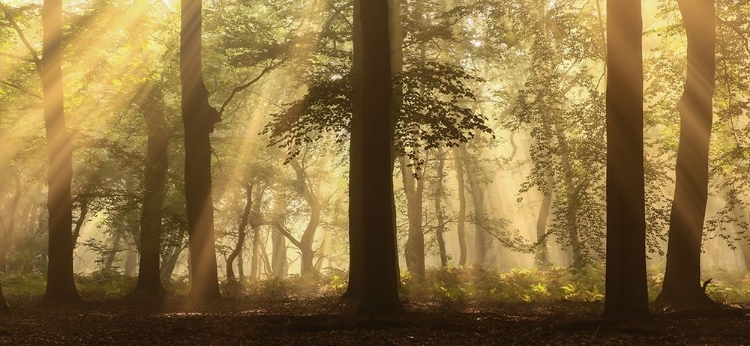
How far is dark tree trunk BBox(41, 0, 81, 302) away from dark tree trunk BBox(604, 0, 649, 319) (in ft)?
50.1

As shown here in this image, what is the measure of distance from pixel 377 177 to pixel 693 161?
8007 mm

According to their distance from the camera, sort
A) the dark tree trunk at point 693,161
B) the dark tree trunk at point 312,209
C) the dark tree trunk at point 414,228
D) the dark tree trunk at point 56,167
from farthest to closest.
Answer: the dark tree trunk at point 312,209, the dark tree trunk at point 414,228, the dark tree trunk at point 56,167, the dark tree trunk at point 693,161

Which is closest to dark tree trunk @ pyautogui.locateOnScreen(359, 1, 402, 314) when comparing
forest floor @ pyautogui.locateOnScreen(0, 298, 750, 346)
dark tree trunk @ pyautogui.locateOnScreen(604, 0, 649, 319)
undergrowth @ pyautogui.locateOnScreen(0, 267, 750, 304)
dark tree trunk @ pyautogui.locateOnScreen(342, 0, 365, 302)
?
forest floor @ pyautogui.locateOnScreen(0, 298, 750, 346)

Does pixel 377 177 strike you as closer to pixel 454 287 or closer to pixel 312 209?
pixel 454 287

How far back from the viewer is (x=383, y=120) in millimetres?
11609

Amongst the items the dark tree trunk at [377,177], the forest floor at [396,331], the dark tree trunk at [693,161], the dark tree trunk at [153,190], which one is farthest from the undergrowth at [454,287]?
the forest floor at [396,331]

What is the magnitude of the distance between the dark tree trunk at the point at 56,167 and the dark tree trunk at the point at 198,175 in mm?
3907

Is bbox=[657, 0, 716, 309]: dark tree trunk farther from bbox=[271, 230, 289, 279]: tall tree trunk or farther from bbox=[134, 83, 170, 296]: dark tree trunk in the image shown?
bbox=[271, 230, 289, 279]: tall tree trunk

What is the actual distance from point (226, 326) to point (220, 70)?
1691 centimetres

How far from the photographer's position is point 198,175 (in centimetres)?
1775

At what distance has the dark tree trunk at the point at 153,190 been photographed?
21531 millimetres

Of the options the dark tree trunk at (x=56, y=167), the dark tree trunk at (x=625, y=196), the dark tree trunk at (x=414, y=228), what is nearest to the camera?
the dark tree trunk at (x=625, y=196)

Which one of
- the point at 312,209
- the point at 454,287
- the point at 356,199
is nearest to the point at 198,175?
the point at 356,199

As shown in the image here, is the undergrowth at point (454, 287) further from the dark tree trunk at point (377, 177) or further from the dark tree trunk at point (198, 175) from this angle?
the dark tree trunk at point (377, 177)
